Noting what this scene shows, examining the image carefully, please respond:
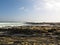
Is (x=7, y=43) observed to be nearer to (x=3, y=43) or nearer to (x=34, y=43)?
(x=3, y=43)

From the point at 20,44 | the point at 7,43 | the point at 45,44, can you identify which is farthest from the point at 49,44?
the point at 7,43

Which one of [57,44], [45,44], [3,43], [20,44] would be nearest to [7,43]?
[3,43]

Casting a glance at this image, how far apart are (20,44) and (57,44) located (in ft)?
14.2

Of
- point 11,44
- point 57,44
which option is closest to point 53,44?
point 57,44

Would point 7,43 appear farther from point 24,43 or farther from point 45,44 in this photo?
point 45,44

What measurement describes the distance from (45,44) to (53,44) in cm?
100

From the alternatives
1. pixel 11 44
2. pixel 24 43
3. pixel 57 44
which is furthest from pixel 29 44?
pixel 57 44

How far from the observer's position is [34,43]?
19.4m

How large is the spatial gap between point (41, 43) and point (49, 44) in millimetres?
1035

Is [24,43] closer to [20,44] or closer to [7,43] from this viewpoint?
[20,44]

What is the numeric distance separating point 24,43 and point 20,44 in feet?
2.03

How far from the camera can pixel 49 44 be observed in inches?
744

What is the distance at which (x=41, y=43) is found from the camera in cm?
1944

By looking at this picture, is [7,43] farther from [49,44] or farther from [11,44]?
[49,44]
